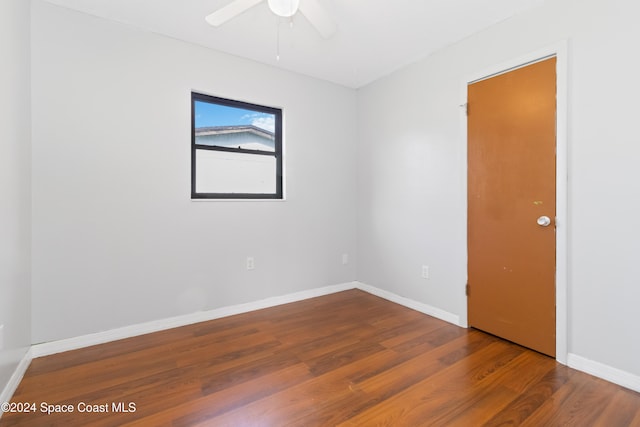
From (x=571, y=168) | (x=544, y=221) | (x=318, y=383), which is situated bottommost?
(x=318, y=383)

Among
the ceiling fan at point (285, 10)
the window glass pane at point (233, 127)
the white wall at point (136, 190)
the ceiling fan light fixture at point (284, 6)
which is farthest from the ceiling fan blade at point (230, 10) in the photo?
the window glass pane at point (233, 127)

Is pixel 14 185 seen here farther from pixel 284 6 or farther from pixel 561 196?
pixel 561 196

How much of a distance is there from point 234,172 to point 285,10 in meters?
1.58

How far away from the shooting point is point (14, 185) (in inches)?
70.1

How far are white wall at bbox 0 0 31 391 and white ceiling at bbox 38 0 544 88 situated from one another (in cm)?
60

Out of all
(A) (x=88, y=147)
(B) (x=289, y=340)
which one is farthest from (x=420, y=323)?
(A) (x=88, y=147)

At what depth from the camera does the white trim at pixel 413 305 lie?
8.91ft

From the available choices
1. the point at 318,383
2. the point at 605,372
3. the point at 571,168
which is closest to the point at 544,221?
the point at 571,168

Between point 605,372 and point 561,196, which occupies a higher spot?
point 561,196

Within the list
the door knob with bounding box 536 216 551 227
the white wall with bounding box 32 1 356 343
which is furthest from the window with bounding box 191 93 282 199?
the door knob with bounding box 536 216 551 227

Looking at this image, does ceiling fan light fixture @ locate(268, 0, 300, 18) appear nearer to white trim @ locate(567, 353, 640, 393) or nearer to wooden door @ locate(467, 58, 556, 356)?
wooden door @ locate(467, 58, 556, 356)

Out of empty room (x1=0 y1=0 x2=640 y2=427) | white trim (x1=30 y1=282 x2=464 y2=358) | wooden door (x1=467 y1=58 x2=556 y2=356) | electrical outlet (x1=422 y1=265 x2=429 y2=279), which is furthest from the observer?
electrical outlet (x1=422 y1=265 x2=429 y2=279)

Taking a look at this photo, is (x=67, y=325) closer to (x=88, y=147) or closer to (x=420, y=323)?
(x=88, y=147)

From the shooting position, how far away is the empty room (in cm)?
172
